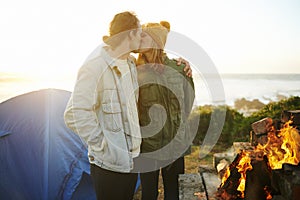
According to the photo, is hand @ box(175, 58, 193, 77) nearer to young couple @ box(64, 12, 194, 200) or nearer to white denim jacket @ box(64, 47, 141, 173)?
young couple @ box(64, 12, 194, 200)

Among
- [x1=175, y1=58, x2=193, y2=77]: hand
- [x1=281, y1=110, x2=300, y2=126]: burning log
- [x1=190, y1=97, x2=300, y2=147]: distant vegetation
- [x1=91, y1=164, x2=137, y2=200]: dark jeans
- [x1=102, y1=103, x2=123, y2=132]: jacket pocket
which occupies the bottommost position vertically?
[x1=190, y1=97, x2=300, y2=147]: distant vegetation

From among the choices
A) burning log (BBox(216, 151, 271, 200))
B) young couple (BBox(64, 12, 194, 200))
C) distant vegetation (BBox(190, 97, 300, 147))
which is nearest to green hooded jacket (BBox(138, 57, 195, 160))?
young couple (BBox(64, 12, 194, 200))

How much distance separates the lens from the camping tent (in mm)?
3094

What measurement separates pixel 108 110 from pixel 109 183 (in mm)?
416

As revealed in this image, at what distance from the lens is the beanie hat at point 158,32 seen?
6.75ft

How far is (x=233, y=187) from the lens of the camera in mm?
2154

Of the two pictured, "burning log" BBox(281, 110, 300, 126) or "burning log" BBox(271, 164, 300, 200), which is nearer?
"burning log" BBox(271, 164, 300, 200)

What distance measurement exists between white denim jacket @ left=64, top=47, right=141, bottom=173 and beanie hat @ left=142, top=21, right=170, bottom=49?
0.48 meters

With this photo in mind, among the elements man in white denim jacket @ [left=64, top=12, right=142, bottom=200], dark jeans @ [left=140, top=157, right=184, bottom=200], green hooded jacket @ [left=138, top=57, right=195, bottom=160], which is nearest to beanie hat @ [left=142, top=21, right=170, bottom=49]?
green hooded jacket @ [left=138, top=57, right=195, bottom=160]

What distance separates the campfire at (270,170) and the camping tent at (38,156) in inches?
64.8

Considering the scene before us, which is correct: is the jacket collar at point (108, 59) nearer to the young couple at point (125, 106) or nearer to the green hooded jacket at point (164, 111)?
the young couple at point (125, 106)

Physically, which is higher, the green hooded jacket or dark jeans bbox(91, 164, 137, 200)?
the green hooded jacket

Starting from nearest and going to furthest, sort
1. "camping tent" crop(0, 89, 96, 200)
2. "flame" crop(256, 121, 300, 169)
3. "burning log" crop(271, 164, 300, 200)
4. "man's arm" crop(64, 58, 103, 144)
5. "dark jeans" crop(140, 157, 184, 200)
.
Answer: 1. "man's arm" crop(64, 58, 103, 144)
2. "burning log" crop(271, 164, 300, 200)
3. "flame" crop(256, 121, 300, 169)
4. "dark jeans" crop(140, 157, 184, 200)
5. "camping tent" crop(0, 89, 96, 200)

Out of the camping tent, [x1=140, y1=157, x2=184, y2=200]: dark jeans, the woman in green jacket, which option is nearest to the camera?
the woman in green jacket
